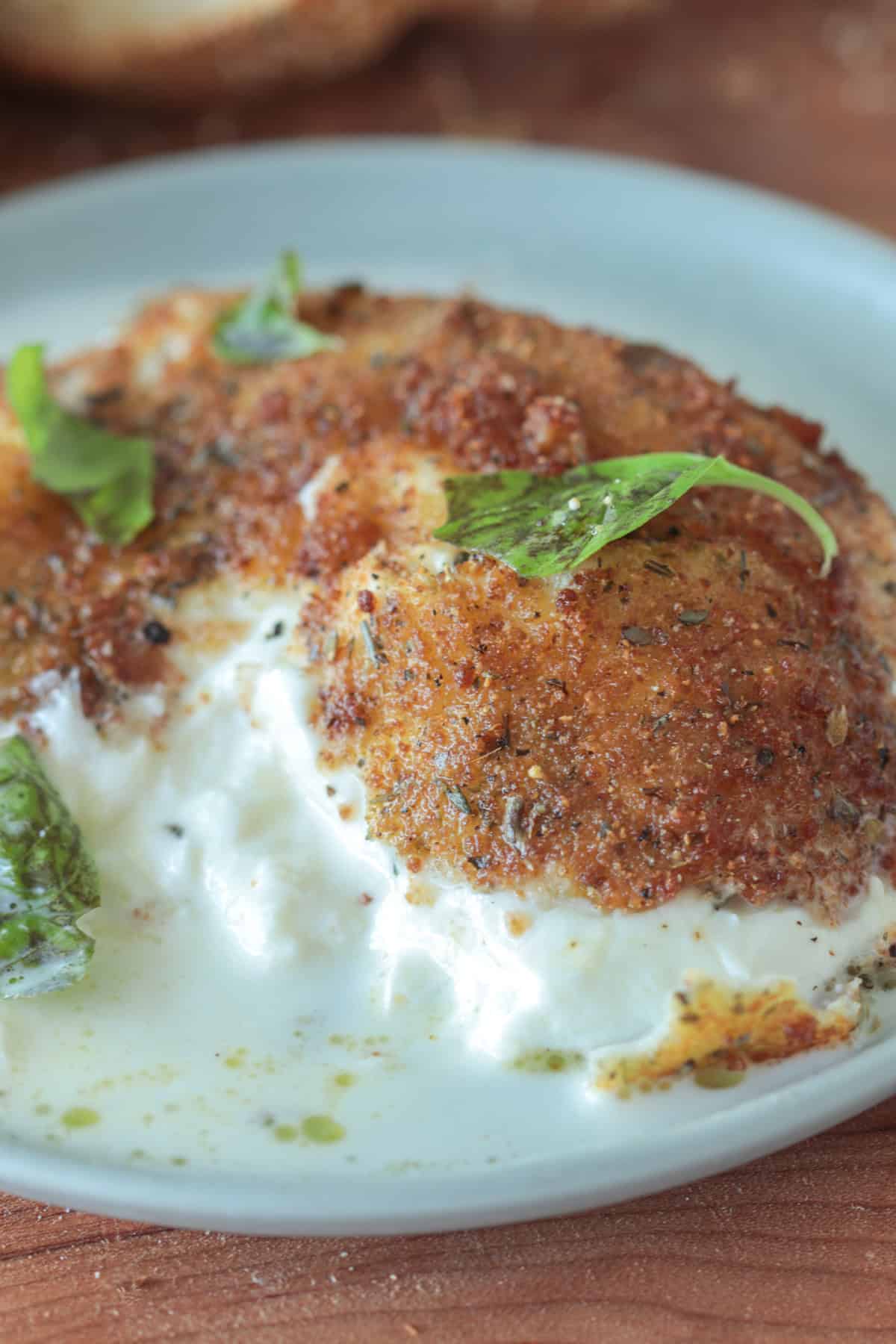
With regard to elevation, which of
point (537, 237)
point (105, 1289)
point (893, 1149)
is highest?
point (537, 237)

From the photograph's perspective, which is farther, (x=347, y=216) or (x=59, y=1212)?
(x=347, y=216)

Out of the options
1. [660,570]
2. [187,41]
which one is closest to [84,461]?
[660,570]

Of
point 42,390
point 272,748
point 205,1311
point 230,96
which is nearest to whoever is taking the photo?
point 205,1311

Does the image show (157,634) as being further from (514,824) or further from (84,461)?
(514,824)

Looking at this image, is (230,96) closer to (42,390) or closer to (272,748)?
(42,390)

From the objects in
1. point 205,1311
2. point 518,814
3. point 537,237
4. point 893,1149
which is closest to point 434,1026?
point 518,814

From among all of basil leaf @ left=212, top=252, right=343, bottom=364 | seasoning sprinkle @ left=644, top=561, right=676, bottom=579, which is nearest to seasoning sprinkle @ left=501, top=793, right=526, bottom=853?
seasoning sprinkle @ left=644, top=561, right=676, bottom=579

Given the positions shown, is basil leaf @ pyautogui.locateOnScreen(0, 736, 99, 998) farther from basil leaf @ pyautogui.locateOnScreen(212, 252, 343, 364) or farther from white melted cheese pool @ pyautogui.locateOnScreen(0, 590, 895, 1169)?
basil leaf @ pyautogui.locateOnScreen(212, 252, 343, 364)

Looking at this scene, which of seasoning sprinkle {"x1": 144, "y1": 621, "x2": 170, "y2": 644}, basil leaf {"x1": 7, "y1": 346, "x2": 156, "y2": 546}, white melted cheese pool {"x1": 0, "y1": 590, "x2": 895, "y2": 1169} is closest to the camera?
white melted cheese pool {"x1": 0, "y1": 590, "x2": 895, "y2": 1169}
